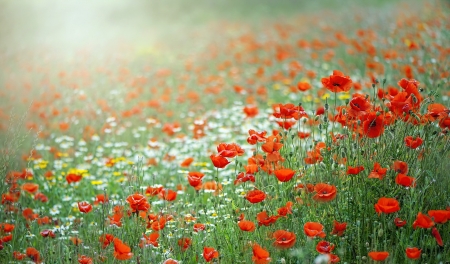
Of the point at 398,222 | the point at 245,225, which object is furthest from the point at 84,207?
the point at 398,222

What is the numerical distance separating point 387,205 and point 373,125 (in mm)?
577

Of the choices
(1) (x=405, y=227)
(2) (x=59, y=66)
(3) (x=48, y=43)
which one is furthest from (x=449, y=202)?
(3) (x=48, y=43)

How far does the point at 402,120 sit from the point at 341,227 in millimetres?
879

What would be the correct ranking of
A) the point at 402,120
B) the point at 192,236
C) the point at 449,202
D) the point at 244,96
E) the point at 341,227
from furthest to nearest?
the point at 244,96 < the point at 192,236 < the point at 402,120 < the point at 449,202 < the point at 341,227

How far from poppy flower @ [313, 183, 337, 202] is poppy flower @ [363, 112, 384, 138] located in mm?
451

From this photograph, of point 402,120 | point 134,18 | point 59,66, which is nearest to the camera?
point 402,120

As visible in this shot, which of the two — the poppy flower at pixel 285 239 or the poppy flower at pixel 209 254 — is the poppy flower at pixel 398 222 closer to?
the poppy flower at pixel 285 239

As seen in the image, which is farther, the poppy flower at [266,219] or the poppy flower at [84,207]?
the poppy flower at [84,207]

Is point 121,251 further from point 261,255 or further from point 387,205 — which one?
point 387,205


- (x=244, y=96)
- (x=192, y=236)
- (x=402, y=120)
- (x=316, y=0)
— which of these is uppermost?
(x=402, y=120)

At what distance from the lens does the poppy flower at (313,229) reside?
Answer: 2.44 meters

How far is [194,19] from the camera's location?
18.5 metres

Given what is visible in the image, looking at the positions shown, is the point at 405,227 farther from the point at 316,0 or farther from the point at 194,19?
the point at 316,0

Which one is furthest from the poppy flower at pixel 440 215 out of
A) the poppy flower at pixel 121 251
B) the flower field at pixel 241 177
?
the poppy flower at pixel 121 251
